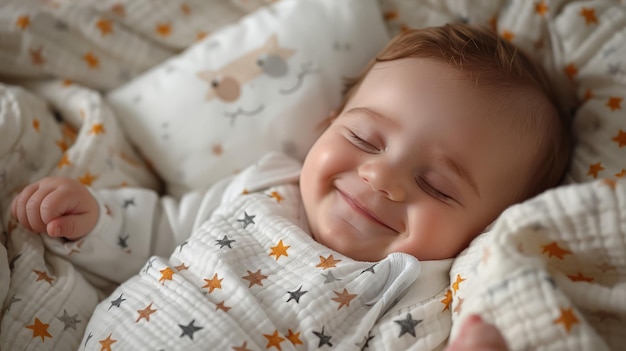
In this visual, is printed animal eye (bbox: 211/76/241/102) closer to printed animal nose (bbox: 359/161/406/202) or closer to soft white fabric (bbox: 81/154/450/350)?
soft white fabric (bbox: 81/154/450/350)

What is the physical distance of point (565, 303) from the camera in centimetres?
82

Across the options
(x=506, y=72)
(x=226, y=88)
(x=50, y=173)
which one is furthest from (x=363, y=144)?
(x=50, y=173)

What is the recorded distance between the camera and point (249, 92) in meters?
1.45

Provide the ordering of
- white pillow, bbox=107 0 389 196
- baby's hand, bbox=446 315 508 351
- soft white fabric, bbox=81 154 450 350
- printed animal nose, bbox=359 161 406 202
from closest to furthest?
baby's hand, bbox=446 315 508 351, soft white fabric, bbox=81 154 450 350, printed animal nose, bbox=359 161 406 202, white pillow, bbox=107 0 389 196

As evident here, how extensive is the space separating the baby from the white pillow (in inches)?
6.2

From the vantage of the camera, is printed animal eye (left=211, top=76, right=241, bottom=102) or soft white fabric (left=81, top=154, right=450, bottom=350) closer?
soft white fabric (left=81, top=154, right=450, bottom=350)

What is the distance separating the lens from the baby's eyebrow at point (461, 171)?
43.4 inches

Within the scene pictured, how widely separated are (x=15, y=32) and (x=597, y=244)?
1.39 metres

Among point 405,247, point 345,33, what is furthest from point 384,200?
point 345,33

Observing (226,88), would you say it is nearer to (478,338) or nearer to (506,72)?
(506,72)

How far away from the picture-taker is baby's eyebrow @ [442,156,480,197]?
1.10 metres

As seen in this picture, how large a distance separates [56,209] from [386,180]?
63 cm

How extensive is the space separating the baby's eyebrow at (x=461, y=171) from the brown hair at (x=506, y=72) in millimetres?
146

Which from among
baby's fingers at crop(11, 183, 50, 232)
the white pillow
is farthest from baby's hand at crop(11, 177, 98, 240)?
the white pillow
